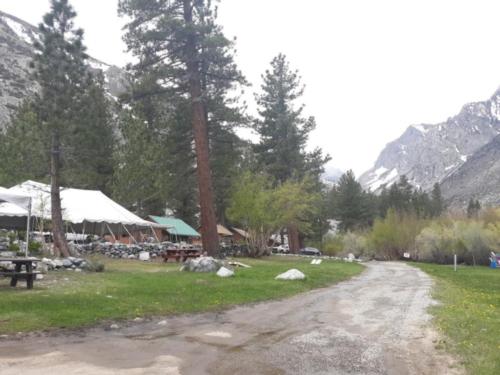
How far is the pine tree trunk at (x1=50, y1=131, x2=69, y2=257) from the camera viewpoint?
18.7 m

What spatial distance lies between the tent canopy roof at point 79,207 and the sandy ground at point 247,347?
1690 cm

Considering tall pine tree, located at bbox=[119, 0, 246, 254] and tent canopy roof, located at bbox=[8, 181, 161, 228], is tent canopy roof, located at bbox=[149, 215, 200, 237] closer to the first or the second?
tent canopy roof, located at bbox=[8, 181, 161, 228]

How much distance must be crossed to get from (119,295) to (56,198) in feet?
31.9

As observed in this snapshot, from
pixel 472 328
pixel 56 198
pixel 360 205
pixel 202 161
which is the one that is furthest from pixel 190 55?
pixel 360 205

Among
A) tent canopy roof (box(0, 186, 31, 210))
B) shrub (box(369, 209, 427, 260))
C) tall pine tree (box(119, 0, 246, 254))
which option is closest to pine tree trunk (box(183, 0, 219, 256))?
tall pine tree (box(119, 0, 246, 254))

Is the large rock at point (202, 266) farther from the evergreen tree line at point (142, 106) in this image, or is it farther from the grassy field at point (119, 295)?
the evergreen tree line at point (142, 106)

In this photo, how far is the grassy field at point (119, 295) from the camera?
8.15 m

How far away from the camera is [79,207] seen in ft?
84.6

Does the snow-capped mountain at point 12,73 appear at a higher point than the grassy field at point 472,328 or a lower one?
higher

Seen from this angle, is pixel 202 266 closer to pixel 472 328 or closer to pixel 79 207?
pixel 472 328

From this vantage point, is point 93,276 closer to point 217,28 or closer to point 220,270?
point 220,270

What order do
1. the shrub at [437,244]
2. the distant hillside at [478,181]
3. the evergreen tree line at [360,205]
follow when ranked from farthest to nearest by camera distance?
the distant hillside at [478,181] < the evergreen tree line at [360,205] < the shrub at [437,244]

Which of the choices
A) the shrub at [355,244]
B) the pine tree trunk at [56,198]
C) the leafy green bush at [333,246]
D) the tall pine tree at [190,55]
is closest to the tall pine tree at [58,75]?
the pine tree trunk at [56,198]

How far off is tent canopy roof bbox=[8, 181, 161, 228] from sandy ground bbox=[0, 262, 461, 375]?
16897 millimetres
